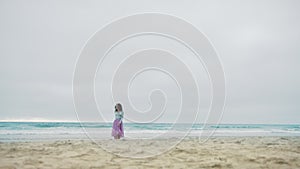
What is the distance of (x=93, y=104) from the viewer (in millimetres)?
10180

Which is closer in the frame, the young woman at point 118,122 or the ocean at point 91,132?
the young woman at point 118,122

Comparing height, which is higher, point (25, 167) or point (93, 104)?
point (93, 104)

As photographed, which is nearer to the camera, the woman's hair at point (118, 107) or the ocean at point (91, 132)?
the woman's hair at point (118, 107)

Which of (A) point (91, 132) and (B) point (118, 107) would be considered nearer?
(B) point (118, 107)

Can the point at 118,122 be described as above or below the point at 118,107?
below

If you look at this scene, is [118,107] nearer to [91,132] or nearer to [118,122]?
[118,122]

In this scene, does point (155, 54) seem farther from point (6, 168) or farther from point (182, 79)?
point (6, 168)

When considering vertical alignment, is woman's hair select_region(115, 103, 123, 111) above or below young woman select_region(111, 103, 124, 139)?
above

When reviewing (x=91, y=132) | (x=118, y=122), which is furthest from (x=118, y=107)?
(x=91, y=132)

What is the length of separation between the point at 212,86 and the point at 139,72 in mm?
2834

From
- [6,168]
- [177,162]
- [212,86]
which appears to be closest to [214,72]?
[212,86]

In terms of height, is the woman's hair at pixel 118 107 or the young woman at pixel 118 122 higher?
the woman's hair at pixel 118 107

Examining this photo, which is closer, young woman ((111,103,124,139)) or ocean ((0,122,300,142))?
young woman ((111,103,124,139))

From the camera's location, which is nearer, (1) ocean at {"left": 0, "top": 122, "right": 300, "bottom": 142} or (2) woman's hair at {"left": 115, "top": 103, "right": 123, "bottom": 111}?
(2) woman's hair at {"left": 115, "top": 103, "right": 123, "bottom": 111}
